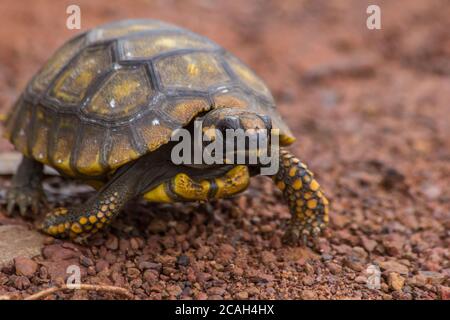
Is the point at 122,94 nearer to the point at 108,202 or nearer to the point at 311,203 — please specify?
the point at 108,202

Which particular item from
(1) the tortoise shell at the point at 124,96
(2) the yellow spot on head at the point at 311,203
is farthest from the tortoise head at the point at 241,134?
(2) the yellow spot on head at the point at 311,203

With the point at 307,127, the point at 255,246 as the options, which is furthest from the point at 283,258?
the point at 307,127

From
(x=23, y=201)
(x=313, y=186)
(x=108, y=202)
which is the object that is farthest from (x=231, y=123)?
(x=23, y=201)

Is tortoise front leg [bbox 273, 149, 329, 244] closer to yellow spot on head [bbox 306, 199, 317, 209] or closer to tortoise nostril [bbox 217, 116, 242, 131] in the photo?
yellow spot on head [bbox 306, 199, 317, 209]

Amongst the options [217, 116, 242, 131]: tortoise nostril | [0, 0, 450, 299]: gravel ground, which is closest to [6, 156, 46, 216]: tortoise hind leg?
[0, 0, 450, 299]: gravel ground

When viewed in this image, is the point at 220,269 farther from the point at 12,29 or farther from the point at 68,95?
the point at 12,29

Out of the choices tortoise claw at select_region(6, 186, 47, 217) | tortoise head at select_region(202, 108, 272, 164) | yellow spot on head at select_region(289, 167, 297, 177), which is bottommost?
tortoise claw at select_region(6, 186, 47, 217)
